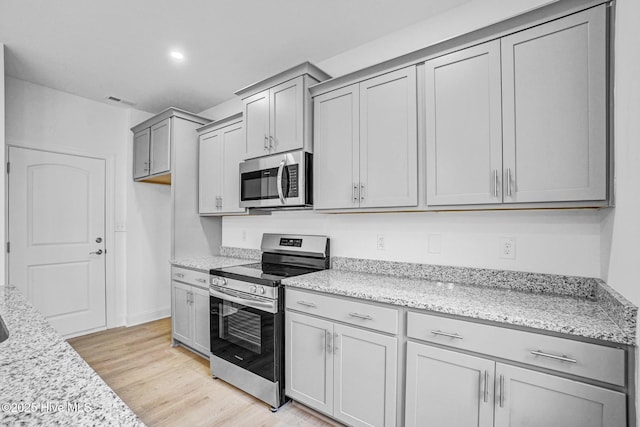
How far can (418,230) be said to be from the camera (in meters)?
2.24

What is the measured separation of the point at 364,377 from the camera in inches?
70.1

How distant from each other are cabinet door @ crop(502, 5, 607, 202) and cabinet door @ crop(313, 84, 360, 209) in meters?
0.91

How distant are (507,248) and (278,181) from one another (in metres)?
1.61

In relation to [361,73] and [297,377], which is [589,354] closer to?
[297,377]

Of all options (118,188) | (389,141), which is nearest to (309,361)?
(389,141)

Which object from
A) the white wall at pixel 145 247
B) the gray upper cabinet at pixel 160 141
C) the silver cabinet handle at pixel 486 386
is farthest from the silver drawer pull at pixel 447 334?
the white wall at pixel 145 247

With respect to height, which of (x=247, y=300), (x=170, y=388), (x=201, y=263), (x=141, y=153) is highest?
(x=141, y=153)

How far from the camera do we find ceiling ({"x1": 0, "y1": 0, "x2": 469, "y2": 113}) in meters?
2.12

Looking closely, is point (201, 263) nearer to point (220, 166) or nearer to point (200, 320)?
point (200, 320)

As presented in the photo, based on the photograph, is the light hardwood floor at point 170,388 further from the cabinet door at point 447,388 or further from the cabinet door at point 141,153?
the cabinet door at point 141,153

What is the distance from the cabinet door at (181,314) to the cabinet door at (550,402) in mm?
2567

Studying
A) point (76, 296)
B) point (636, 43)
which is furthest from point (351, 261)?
point (76, 296)

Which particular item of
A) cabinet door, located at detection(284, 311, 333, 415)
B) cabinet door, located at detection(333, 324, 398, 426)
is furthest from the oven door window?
cabinet door, located at detection(333, 324, 398, 426)

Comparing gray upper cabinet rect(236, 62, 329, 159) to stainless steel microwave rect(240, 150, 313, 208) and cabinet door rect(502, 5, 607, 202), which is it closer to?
stainless steel microwave rect(240, 150, 313, 208)
